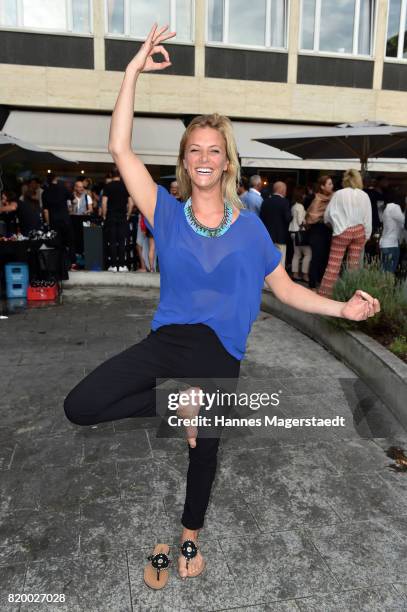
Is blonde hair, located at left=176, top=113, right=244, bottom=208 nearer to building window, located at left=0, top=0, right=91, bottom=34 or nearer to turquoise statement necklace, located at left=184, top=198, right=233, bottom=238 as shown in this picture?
turquoise statement necklace, located at left=184, top=198, right=233, bottom=238

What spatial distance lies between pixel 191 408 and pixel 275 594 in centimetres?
96

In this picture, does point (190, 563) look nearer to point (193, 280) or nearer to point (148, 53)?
point (193, 280)

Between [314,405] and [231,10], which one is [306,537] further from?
[231,10]

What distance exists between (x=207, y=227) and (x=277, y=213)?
7217 mm

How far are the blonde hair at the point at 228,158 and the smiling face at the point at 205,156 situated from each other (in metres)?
0.03

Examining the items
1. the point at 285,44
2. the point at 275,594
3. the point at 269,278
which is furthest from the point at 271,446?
the point at 285,44

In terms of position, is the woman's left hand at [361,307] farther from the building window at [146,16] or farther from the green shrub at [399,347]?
the building window at [146,16]

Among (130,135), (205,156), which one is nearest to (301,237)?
(205,156)

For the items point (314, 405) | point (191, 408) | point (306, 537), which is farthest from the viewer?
point (314, 405)

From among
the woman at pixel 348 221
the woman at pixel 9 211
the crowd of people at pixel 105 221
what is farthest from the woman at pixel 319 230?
the woman at pixel 9 211

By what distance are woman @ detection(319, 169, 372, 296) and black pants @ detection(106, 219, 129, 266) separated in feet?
14.6

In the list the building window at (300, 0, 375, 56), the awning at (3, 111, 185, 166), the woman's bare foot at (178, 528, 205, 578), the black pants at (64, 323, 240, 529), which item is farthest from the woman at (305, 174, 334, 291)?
the building window at (300, 0, 375, 56)

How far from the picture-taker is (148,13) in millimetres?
16344

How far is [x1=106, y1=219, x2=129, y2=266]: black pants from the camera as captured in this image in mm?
10391
